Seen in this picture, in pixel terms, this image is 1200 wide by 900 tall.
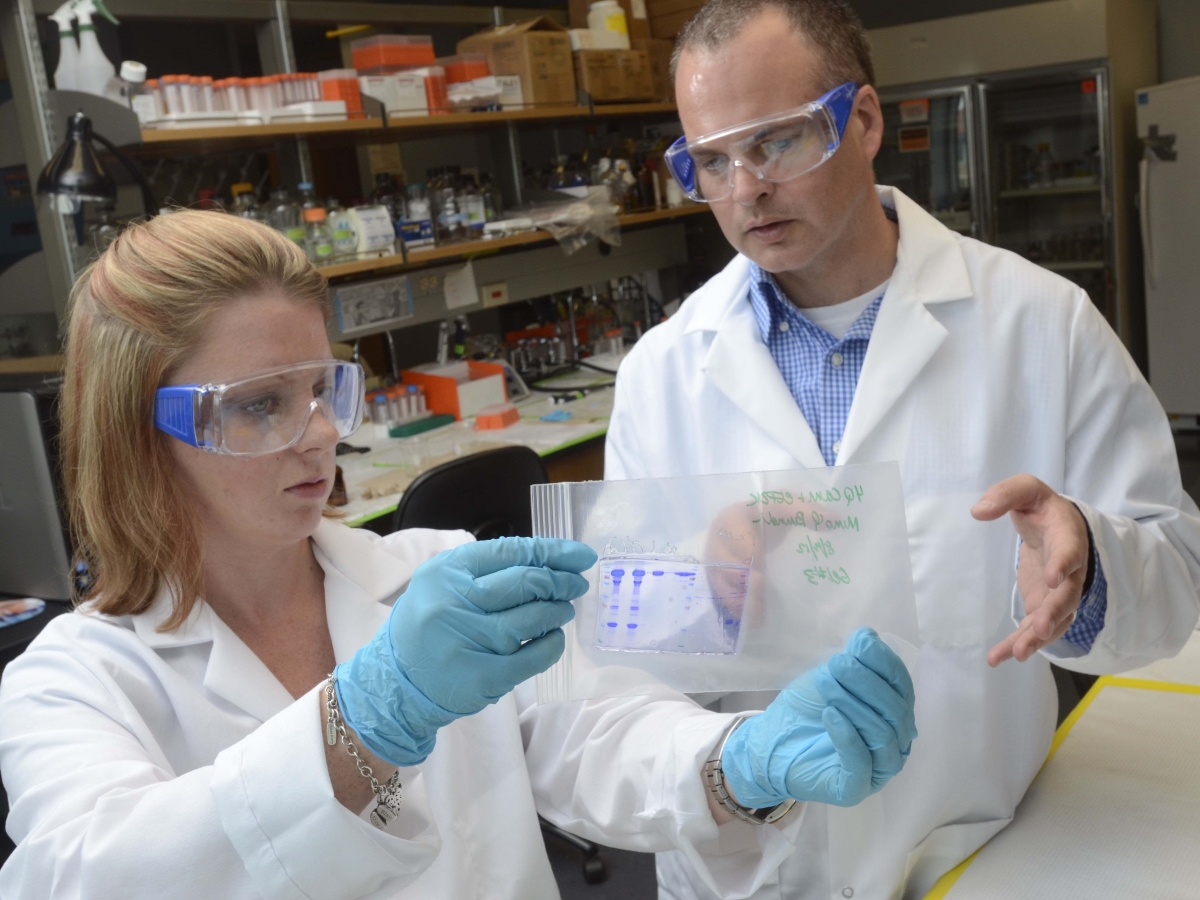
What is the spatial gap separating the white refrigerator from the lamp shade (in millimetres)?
4732

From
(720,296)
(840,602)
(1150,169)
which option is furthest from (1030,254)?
(840,602)

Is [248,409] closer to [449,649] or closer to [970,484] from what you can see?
[449,649]

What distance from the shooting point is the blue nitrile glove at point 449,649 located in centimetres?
96

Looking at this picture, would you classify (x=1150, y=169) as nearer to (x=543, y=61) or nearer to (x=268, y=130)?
(x=543, y=61)

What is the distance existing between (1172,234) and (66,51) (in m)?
4.98

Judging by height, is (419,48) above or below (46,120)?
above

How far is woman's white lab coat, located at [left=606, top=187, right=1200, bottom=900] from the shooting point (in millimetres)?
1390

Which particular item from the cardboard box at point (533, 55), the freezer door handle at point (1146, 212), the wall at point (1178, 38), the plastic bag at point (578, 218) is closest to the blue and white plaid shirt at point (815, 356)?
the plastic bag at point (578, 218)

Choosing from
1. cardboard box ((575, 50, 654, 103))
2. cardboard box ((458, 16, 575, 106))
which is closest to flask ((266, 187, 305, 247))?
cardboard box ((458, 16, 575, 106))

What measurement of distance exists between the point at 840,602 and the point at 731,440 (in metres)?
0.48

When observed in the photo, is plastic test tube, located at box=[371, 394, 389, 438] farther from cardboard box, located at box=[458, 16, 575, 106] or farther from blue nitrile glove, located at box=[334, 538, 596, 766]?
blue nitrile glove, located at box=[334, 538, 596, 766]

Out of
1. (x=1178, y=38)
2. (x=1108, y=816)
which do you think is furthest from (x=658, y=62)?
(x=1108, y=816)

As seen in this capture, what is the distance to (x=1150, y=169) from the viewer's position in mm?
5309

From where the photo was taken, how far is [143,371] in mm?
1135
